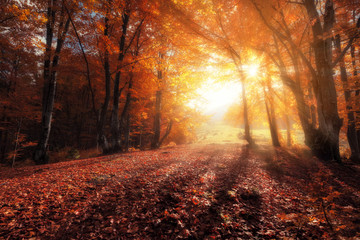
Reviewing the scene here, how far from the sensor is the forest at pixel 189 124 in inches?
97.0

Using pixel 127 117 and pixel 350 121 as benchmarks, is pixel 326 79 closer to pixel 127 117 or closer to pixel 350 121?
pixel 350 121

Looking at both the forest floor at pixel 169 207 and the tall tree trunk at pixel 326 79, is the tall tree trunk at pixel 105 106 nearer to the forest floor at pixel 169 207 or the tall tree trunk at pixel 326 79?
the forest floor at pixel 169 207

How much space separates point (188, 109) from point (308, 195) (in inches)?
435

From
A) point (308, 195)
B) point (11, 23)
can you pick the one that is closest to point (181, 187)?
point (308, 195)

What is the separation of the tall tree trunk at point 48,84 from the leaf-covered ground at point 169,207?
5.42 metres

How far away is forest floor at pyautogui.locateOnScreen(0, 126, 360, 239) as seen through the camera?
7.32ft

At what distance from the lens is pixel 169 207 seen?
2.83 meters

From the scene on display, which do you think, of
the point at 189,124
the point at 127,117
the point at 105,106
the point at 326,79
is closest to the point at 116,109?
the point at 105,106

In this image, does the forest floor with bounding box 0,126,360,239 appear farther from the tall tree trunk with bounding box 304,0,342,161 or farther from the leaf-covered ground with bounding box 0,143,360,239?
the tall tree trunk with bounding box 304,0,342,161

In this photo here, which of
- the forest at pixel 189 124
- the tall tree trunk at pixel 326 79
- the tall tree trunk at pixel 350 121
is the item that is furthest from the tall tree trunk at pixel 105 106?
the tall tree trunk at pixel 350 121

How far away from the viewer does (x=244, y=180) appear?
4453 mm

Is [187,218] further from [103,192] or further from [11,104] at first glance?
[11,104]

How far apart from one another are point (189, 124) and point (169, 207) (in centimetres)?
1127

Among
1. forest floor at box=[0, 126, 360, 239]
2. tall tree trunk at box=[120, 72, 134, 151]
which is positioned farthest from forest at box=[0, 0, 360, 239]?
tall tree trunk at box=[120, 72, 134, 151]
